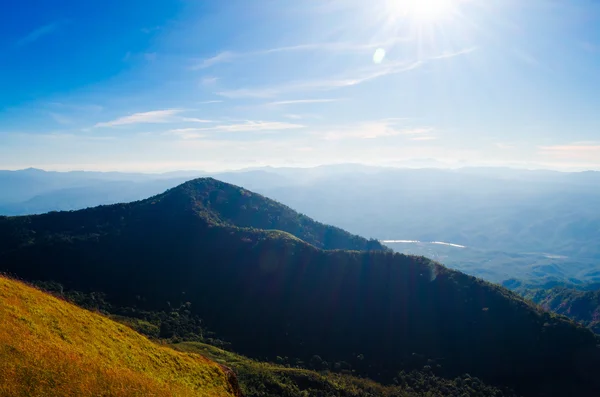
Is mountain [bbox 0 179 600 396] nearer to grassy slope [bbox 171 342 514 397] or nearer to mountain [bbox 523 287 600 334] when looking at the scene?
grassy slope [bbox 171 342 514 397]

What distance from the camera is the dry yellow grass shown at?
21062 mm

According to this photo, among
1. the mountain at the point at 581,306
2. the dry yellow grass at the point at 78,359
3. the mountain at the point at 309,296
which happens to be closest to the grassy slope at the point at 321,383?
the mountain at the point at 309,296

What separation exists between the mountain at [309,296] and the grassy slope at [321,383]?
458cm

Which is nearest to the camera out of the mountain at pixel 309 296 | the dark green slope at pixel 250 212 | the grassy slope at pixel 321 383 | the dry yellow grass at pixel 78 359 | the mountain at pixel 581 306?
the dry yellow grass at pixel 78 359

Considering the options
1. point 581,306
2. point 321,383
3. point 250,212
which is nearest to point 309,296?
point 321,383

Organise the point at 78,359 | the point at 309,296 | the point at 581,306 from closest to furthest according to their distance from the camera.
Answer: the point at 78,359 < the point at 309,296 < the point at 581,306

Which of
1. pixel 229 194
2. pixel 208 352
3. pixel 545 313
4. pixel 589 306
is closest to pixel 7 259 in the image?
pixel 208 352

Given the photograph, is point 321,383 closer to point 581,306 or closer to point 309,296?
point 309,296

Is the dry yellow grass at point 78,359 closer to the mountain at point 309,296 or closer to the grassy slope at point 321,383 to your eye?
the grassy slope at point 321,383

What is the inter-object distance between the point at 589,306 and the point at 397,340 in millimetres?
134808

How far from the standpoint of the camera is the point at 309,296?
104 metres

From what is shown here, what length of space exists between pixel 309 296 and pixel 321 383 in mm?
43458

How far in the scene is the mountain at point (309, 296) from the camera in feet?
263

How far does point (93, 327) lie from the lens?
3362 cm
